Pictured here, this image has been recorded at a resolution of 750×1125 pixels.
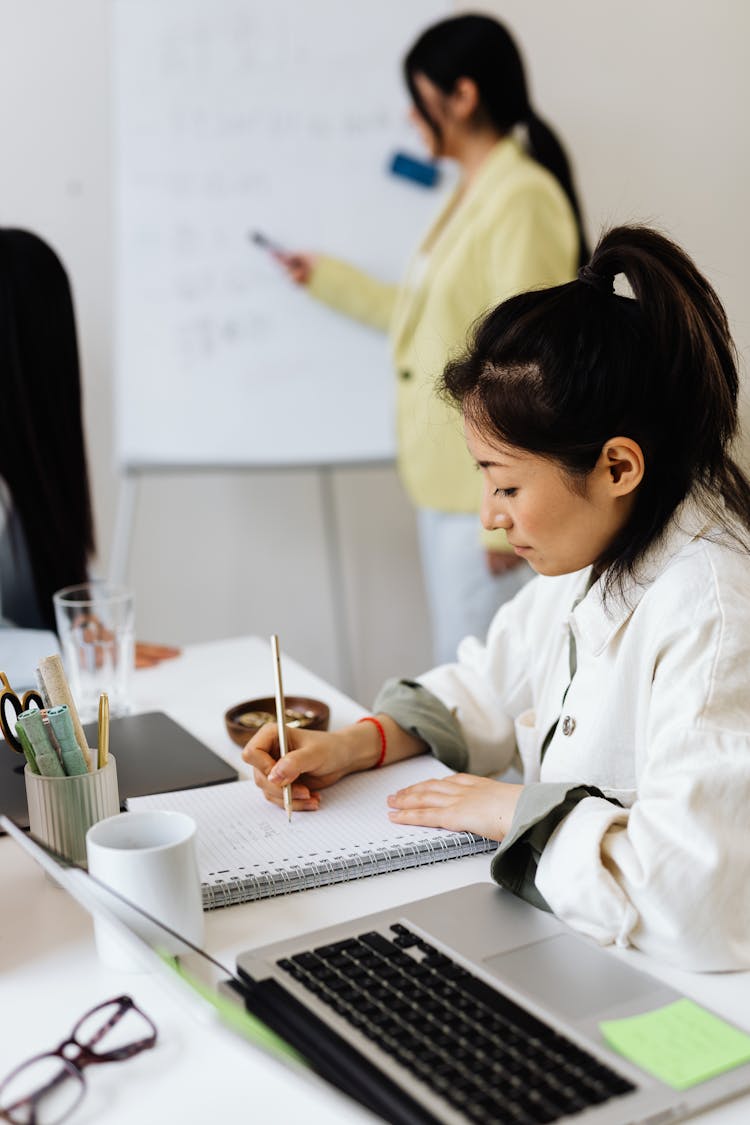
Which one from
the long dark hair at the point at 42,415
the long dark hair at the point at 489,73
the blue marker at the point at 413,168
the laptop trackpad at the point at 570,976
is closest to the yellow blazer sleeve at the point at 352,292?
the blue marker at the point at 413,168

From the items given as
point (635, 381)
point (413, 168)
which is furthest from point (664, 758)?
point (413, 168)

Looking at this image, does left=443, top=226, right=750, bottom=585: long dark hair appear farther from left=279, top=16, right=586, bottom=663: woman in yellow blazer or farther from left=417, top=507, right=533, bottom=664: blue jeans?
left=417, top=507, right=533, bottom=664: blue jeans

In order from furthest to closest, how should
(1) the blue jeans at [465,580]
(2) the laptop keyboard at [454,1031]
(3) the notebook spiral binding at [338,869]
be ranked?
(1) the blue jeans at [465,580] < (3) the notebook spiral binding at [338,869] < (2) the laptop keyboard at [454,1031]

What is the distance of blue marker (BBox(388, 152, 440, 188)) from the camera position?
2447 mm

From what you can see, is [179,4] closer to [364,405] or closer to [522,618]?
[364,405]

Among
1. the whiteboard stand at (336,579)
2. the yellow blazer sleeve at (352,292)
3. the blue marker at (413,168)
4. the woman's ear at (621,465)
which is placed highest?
the blue marker at (413,168)

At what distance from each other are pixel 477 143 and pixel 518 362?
139 centimetres

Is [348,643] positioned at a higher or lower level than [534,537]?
lower

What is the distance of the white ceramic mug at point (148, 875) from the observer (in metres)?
0.77

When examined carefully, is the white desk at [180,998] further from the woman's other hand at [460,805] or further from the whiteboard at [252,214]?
the whiteboard at [252,214]

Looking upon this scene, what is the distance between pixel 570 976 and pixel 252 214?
6.42ft

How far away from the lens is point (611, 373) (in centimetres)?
92

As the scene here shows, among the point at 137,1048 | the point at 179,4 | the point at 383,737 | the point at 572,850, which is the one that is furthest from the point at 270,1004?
the point at 179,4

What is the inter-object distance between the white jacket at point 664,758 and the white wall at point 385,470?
1773mm
